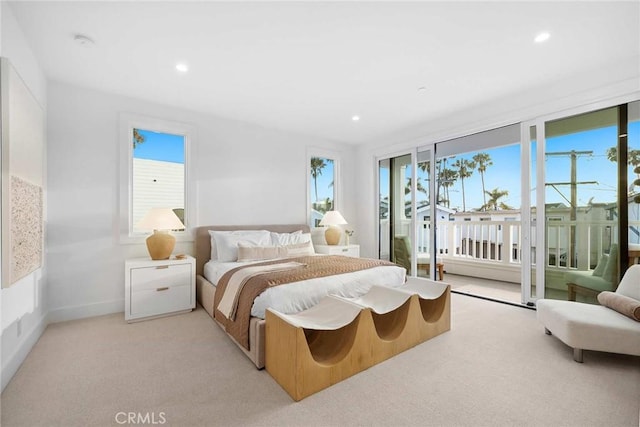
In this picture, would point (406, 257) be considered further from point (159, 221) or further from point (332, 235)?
point (159, 221)

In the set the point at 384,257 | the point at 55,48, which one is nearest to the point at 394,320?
the point at 384,257

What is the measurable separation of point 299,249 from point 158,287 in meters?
1.73

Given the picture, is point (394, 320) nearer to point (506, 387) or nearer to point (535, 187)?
point (506, 387)

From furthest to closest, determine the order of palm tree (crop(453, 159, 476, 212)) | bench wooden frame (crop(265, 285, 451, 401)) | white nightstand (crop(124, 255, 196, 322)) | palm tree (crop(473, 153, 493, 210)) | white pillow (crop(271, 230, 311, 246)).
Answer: palm tree (crop(453, 159, 476, 212)), palm tree (crop(473, 153, 493, 210)), white pillow (crop(271, 230, 311, 246)), white nightstand (crop(124, 255, 196, 322)), bench wooden frame (crop(265, 285, 451, 401))

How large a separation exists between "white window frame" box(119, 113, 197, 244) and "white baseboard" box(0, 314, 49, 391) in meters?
1.10

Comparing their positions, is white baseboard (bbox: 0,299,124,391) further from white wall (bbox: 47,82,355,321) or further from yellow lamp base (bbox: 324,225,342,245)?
yellow lamp base (bbox: 324,225,342,245)

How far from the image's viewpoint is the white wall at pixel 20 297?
1.94 m

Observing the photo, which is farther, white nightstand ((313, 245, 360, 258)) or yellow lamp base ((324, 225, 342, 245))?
yellow lamp base ((324, 225, 342, 245))

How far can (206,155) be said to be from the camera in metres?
4.05

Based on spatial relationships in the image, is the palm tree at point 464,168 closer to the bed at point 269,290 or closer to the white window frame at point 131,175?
the bed at point 269,290

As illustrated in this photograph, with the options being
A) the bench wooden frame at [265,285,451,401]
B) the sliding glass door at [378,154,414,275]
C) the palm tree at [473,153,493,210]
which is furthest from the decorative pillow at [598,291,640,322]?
the palm tree at [473,153,493,210]

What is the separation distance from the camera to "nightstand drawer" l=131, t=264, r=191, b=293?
3.05 meters

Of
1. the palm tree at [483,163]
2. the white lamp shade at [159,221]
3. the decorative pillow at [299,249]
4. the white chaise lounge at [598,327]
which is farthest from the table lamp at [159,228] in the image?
the palm tree at [483,163]

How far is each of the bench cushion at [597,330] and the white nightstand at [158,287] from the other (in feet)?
11.8
